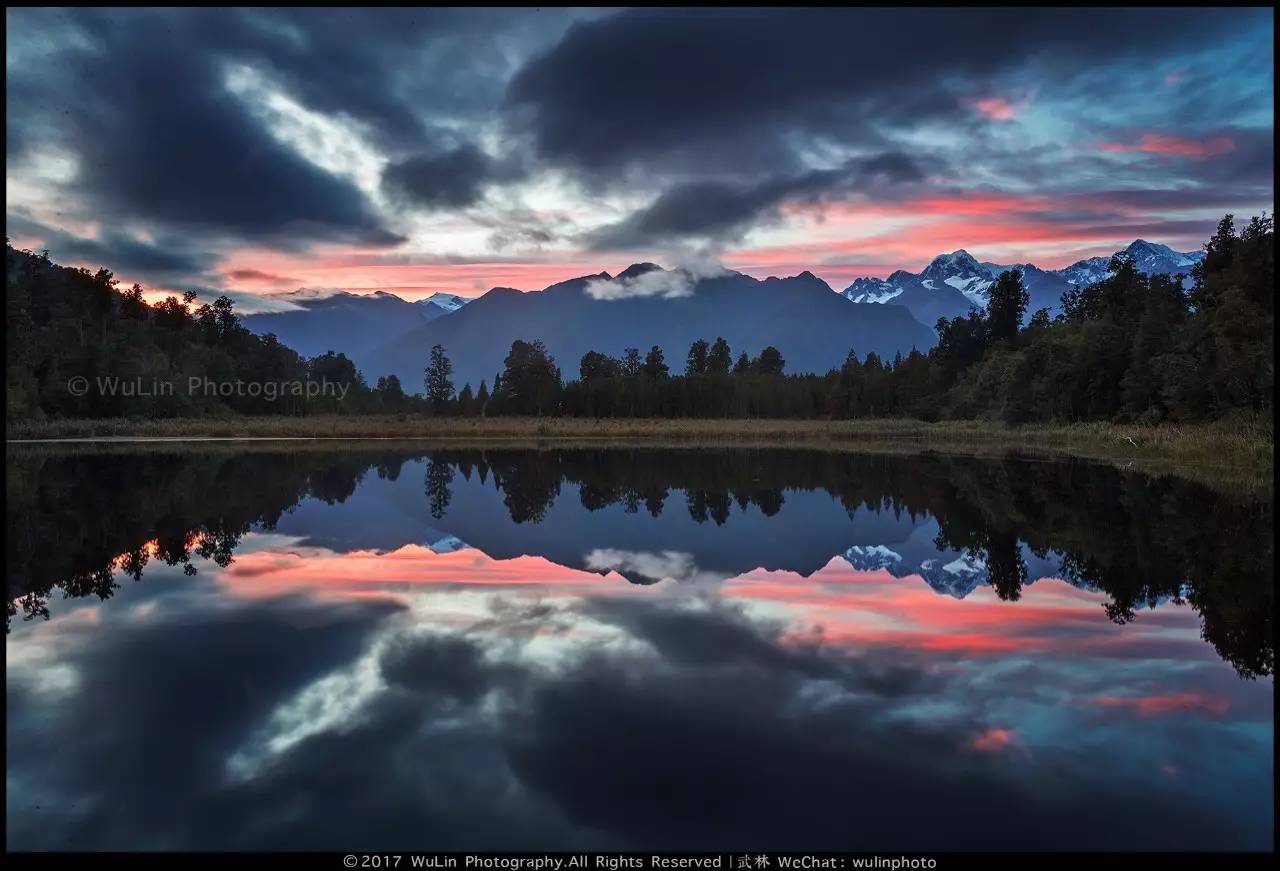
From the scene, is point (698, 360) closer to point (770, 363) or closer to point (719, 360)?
point (719, 360)

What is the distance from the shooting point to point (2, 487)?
25766 mm

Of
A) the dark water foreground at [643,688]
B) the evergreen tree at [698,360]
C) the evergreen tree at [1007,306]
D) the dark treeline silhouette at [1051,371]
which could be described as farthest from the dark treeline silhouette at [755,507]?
the evergreen tree at [698,360]

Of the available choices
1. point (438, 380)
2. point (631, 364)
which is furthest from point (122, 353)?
point (631, 364)

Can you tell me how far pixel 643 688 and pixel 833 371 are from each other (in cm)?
15747

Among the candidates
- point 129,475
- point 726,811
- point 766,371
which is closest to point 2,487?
point 129,475

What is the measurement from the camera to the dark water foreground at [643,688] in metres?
5.23

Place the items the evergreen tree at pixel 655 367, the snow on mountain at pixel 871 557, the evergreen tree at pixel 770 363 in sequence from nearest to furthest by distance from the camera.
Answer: the snow on mountain at pixel 871 557 → the evergreen tree at pixel 655 367 → the evergreen tree at pixel 770 363

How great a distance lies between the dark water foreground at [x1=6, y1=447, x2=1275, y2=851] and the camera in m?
5.23

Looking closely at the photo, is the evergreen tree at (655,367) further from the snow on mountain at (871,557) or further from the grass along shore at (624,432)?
the snow on mountain at (871,557)

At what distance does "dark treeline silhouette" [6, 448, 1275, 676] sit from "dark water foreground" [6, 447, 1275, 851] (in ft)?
0.54

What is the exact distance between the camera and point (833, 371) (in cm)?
16012

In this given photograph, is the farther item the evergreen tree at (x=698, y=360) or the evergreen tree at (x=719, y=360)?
the evergreen tree at (x=719, y=360)

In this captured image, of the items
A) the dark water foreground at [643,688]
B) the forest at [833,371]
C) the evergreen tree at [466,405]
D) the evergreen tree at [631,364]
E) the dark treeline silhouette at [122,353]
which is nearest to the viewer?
the dark water foreground at [643,688]

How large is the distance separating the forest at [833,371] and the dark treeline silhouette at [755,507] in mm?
18745
